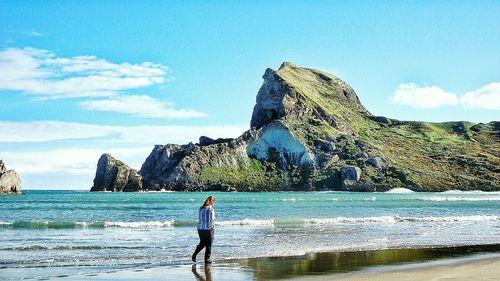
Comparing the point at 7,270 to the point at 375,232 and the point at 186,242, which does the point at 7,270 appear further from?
the point at 375,232

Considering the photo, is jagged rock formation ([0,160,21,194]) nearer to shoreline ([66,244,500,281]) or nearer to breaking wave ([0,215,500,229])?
breaking wave ([0,215,500,229])

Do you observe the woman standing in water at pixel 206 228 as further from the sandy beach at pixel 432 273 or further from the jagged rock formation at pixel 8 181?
the jagged rock formation at pixel 8 181

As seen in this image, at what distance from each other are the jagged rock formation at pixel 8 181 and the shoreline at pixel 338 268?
175 m

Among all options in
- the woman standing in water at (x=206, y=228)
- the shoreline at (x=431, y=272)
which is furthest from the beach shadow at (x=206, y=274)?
the shoreline at (x=431, y=272)

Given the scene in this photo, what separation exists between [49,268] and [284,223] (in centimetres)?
2775

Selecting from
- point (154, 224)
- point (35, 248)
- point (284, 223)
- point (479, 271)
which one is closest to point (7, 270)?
point (35, 248)

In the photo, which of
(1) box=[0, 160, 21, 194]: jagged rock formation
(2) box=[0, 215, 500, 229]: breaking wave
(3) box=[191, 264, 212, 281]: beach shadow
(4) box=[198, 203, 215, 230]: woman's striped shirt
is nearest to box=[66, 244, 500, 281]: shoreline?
(3) box=[191, 264, 212, 281]: beach shadow

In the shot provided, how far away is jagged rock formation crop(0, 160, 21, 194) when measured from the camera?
7160 inches

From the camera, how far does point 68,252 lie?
86.9ft

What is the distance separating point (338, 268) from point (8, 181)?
183067 mm

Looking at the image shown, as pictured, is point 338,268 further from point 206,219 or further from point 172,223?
point 172,223

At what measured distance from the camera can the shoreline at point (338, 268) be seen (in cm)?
1859

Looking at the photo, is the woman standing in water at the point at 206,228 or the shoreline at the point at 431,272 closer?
the shoreline at the point at 431,272

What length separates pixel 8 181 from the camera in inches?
7283
